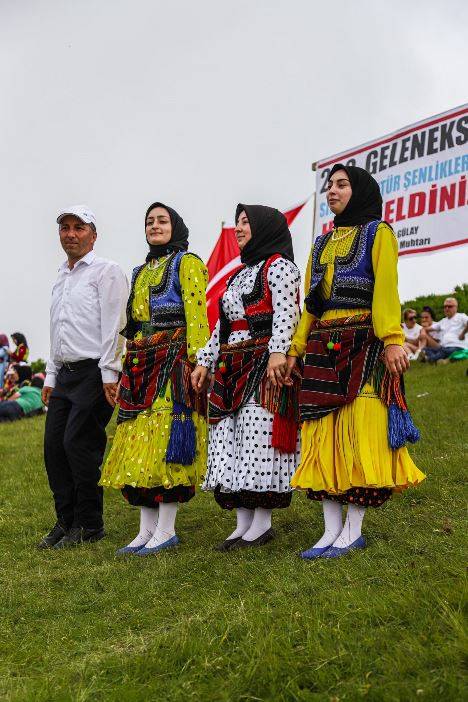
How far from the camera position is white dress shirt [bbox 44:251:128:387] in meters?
5.41

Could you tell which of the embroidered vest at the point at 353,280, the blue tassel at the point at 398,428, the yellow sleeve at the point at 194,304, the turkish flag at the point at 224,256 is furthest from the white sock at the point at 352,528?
the turkish flag at the point at 224,256

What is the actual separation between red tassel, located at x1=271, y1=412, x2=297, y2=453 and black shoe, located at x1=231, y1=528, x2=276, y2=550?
545 mm

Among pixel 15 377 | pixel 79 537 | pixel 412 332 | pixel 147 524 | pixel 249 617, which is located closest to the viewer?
pixel 249 617

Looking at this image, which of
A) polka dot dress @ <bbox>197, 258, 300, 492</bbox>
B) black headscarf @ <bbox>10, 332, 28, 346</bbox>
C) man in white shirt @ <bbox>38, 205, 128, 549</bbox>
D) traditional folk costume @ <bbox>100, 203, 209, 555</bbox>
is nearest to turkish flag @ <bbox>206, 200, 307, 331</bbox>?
man in white shirt @ <bbox>38, 205, 128, 549</bbox>

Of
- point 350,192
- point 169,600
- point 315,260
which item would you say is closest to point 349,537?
point 169,600

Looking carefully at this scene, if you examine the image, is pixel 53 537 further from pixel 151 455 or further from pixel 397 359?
pixel 397 359

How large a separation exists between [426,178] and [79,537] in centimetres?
569

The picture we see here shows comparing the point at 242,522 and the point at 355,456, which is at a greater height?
the point at 355,456

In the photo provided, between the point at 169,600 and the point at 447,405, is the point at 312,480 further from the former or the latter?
the point at 447,405

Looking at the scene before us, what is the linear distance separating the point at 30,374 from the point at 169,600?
1357 cm

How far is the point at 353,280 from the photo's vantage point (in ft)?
14.1

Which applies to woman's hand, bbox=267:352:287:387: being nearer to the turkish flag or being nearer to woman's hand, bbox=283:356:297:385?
woman's hand, bbox=283:356:297:385

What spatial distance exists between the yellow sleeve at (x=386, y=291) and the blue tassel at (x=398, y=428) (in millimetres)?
342

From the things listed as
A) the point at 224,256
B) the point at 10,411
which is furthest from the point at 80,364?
the point at 10,411
